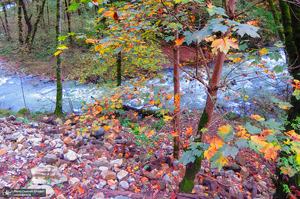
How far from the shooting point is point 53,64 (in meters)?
13.2

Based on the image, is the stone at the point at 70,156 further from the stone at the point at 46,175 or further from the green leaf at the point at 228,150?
the green leaf at the point at 228,150

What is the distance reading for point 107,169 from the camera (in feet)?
10.8

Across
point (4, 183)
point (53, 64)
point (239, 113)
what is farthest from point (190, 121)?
point (53, 64)

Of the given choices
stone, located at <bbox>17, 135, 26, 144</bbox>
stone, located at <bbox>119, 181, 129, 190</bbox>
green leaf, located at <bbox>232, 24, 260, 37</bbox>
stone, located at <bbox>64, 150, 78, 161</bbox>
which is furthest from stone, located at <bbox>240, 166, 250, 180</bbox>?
stone, located at <bbox>17, 135, 26, 144</bbox>

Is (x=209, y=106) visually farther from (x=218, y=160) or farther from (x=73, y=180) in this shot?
(x=73, y=180)

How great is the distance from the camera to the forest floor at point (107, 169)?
266cm

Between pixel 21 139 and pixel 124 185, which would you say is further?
pixel 21 139

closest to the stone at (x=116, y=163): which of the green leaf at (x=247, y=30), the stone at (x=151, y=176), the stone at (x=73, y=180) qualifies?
the stone at (x=151, y=176)

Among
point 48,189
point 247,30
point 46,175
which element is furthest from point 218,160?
point 46,175

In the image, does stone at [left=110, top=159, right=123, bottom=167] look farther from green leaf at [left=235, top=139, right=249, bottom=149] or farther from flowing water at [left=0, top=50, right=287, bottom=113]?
flowing water at [left=0, top=50, right=287, bottom=113]

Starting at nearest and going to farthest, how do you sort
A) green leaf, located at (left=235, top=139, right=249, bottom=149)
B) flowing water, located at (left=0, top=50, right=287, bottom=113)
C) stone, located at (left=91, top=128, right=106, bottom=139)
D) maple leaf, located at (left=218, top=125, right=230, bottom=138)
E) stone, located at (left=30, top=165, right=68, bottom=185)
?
green leaf, located at (left=235, top=139, right=249, bottom=149)
maple leaf, located at (left=218, top=125, right=230, bottom=138)
stone, located at (left=30, top=165, right=68, bottom=185)
stone, located at (left=91, top=128, right=106, bottom=139)
flowing water, located at (left=0, top=50, right=287, bottom=113)

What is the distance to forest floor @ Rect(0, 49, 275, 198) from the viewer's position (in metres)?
2.66

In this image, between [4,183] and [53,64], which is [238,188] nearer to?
[4,183]

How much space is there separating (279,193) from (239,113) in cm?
448
